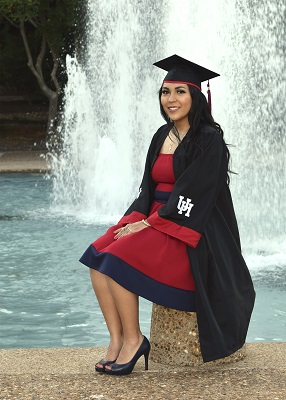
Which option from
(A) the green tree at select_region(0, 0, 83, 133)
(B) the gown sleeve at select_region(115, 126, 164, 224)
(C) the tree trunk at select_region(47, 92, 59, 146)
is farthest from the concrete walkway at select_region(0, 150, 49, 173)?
(B) the gown sleeve at select_region(115, 126, 164, 224)

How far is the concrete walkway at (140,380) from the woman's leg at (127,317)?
0.33ft

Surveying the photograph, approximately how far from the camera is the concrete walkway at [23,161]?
16359mm

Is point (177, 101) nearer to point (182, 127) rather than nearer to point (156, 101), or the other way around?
point (182, 127)

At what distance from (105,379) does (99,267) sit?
0.49 meters

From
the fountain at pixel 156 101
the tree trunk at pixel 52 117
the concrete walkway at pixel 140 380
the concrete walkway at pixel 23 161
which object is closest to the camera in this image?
the concrete walkway at pixel 140 380

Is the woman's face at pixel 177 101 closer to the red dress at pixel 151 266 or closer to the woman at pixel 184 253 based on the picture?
the woman at pixel 184 253

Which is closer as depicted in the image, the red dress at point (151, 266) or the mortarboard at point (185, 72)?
the red dress at point (151, 266)

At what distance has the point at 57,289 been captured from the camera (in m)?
7.55

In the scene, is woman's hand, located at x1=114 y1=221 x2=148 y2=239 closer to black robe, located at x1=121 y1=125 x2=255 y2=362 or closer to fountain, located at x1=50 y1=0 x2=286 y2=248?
black robe, located at x1=121 y1=125 x2=255 y2=362

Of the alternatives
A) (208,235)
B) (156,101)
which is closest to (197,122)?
(208,235)

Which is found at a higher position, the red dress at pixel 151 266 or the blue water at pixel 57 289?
the red dress at pixel 151 266

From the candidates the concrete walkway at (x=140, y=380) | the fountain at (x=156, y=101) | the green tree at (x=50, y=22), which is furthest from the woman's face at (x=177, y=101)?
the green tree at (x=50, y=22)

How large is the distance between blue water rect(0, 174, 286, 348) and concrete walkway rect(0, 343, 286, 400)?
153cm

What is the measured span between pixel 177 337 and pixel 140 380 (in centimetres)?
32
